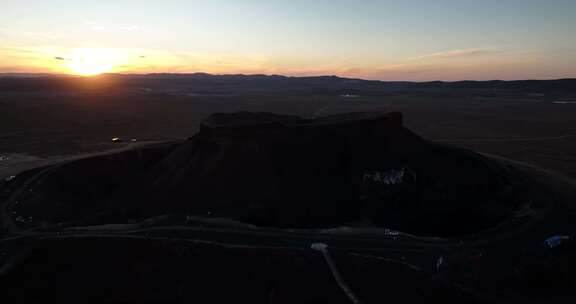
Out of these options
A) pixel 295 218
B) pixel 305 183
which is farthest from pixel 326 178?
pixel 295 218

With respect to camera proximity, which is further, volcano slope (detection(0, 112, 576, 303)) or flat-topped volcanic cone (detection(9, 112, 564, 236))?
flat-topped volcanic cone (detection(9, 112, 564, 236))

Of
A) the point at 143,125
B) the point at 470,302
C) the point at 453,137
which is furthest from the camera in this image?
the point at 143,125

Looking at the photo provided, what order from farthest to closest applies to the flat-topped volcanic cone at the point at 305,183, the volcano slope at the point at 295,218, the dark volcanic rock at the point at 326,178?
the flat-topped volcanic cone at the point at 305,183 → the dark volcanic rock at the point at 326,178 → the volcano slope at the point at 295,218

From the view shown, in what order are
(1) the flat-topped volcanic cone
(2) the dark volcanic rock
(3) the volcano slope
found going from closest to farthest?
(3) the volcano slope, (2) the dark volcanic rock, (1) the flat-topped volcanic cone

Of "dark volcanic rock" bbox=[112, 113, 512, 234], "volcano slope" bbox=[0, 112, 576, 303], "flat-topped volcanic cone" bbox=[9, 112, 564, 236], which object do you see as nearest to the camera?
"volcano slope" bbox=[0, 112, 576, 303]

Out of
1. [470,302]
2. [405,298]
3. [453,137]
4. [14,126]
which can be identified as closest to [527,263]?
[470,302]

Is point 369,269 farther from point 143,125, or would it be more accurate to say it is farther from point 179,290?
point 143,125

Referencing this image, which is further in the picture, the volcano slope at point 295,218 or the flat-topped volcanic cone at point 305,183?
the flat-topped volcanic cone at point 305,183
